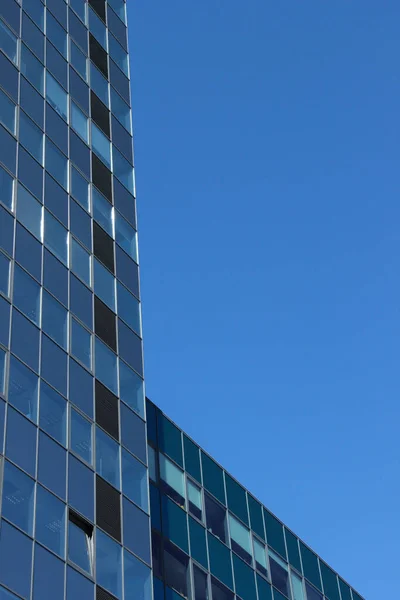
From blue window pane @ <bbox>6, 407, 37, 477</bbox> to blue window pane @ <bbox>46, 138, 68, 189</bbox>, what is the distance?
31.9 feet

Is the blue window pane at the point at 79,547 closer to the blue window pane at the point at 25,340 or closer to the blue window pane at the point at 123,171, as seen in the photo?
the blue window pane at the point at 25,340

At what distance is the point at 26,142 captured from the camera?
32562mm

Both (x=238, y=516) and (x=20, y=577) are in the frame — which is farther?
(x=238, y=516)

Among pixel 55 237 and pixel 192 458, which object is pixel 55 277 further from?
pixel 192 458

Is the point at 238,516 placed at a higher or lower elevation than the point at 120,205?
lower

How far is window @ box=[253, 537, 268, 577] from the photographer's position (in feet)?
132

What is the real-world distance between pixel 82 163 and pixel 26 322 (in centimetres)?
905

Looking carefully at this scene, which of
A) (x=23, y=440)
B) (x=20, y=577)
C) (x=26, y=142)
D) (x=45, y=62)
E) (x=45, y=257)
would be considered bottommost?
(x=20, y=577)

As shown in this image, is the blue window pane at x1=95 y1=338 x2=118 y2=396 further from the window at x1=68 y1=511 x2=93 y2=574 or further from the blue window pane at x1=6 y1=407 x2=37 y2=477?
the window at x1=68 y1=511 x2=93 y2=574

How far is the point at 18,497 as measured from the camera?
25.0 metres

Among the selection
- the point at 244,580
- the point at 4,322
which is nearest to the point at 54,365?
the point at 4,322

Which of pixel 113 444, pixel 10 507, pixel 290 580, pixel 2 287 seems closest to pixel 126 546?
pixel 113 444

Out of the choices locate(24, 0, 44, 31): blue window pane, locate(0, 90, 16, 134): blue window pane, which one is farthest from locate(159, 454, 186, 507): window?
locate(24, 0, 44, 31): blue window pane

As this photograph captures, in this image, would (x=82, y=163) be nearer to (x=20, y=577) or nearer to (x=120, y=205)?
(x=120, y=205)
